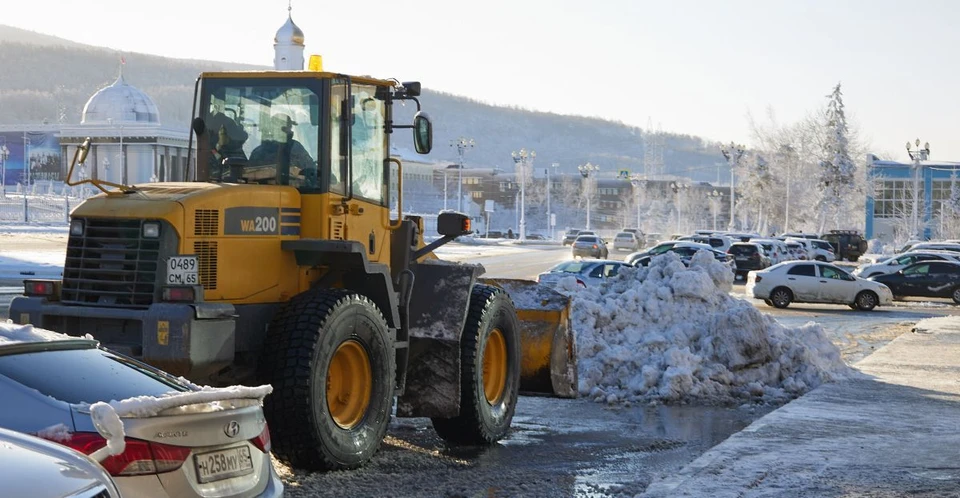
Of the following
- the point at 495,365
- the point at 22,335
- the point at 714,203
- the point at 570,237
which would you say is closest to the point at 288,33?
the point at 570,237

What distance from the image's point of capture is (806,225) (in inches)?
4648

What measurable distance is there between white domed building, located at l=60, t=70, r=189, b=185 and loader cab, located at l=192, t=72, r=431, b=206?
107 meters

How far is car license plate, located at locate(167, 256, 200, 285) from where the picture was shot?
9.15 meters

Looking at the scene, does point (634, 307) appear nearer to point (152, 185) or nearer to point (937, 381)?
point (937, 381)

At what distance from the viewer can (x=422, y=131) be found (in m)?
10.5

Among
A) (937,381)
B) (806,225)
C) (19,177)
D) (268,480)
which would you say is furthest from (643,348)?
(19,177)

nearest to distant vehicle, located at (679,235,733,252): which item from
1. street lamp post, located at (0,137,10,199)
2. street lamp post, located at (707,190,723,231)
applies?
street lamp post, located at (0,137,10,199)

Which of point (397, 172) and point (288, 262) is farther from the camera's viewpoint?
point (397, 172)

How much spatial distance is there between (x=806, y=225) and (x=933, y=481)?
111413 millimetres

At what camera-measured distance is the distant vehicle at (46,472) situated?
4.23 meters

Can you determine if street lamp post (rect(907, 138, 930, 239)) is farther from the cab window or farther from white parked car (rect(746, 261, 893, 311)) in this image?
the cab window

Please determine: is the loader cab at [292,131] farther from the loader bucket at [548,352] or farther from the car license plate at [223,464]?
the car license plate at [223,464]

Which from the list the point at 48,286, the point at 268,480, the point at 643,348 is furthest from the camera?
the point at 643,348

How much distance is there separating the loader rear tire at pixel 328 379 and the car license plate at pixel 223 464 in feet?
10.2
